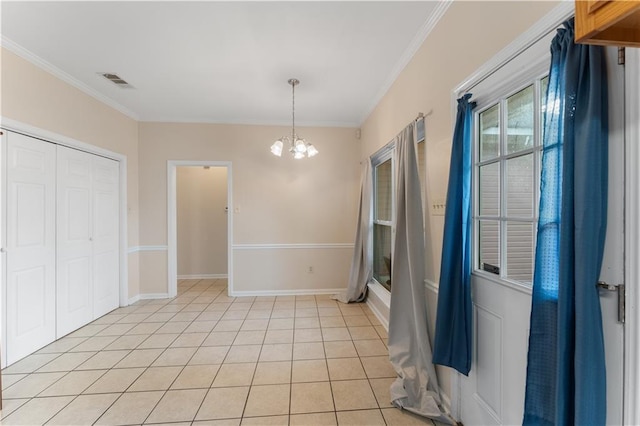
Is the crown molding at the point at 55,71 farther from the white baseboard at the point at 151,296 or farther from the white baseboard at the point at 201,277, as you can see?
the white baseboard at the point at 201,277

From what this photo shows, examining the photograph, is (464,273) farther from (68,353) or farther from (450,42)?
(68,353)

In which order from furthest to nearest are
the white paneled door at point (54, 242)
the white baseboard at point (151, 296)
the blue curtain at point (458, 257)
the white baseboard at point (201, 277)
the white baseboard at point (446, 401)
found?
1. the white baseboard at point (201, 277)
2. the white baseboard at point (151, 296)
3. the white paneled door at point (54, 242)
4. the white baseboard at point (446, 401)
5. the blue curtain at point (458, 257)

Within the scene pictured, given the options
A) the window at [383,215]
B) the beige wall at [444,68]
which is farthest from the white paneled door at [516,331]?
the window at [383,215]

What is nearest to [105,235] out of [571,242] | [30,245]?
[30,245]

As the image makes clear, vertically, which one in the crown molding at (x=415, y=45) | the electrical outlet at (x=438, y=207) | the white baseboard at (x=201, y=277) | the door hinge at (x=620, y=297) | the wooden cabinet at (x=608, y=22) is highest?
the crown molding at (x=415, y=45)

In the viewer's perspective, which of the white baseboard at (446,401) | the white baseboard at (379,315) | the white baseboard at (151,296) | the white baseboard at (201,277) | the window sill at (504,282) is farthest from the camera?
the white baseboard at (201,277)

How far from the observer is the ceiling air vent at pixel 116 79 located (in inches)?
117

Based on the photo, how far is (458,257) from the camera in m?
1.67

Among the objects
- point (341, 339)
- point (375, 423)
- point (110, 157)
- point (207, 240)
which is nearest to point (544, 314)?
point (375, 423)

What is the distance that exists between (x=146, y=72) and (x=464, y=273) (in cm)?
354

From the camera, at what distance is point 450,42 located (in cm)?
183

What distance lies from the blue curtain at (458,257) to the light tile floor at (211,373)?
60cm

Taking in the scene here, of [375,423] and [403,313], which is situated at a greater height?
[403,313]

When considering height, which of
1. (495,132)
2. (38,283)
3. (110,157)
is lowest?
(38,283)
